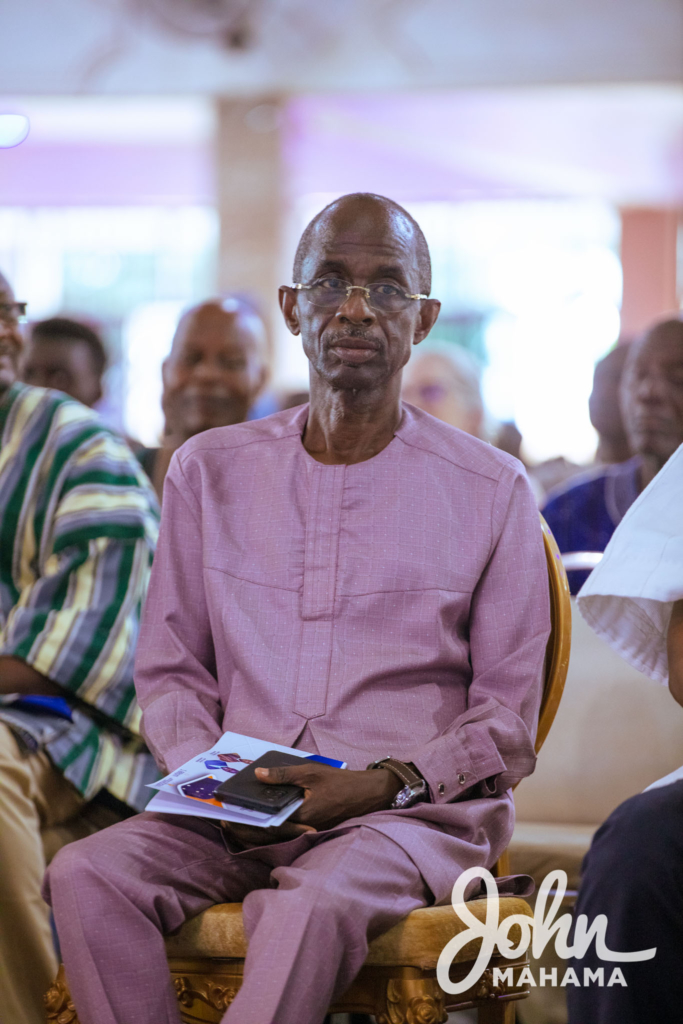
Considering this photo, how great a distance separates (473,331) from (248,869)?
994 centimetres

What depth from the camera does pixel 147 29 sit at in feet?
26.4

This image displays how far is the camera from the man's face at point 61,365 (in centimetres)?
395

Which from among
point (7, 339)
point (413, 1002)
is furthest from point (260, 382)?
point (413, 1002)

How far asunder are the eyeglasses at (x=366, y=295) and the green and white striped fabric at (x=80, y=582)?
71 cm

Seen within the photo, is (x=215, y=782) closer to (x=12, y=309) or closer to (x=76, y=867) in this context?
(x=76, y=867)

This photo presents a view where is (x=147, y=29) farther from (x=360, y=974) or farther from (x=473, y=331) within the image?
(x=360, y=974)

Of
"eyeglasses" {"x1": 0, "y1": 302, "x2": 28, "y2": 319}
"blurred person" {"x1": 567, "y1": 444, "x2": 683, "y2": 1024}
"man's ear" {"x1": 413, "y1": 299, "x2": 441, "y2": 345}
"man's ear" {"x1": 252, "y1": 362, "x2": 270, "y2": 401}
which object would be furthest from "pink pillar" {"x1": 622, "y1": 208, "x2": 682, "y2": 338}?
"blurred person" {"x1": 567, "y1": 444, "x2": 683, "y2": 1024}

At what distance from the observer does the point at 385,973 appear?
159cm

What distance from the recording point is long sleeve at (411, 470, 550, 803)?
5.66 feet

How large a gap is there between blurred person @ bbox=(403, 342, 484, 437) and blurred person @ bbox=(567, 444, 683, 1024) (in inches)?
112

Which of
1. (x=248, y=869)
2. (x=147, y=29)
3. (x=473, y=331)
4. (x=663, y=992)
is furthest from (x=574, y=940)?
(x=473, y=331)

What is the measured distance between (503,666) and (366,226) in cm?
75

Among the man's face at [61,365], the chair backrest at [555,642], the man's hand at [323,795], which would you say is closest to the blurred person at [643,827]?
the chair backrest at [555,642]

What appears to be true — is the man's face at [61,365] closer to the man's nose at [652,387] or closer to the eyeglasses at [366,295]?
the man's nose at [652,387]
